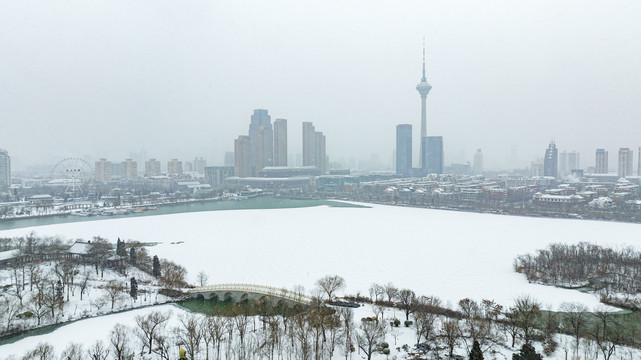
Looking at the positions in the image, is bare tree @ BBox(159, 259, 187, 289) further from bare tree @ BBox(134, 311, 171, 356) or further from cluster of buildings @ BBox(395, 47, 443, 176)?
cluster of buildings @ BBox(395, 47, 443, 176)

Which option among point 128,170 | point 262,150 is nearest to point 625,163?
point 262,150

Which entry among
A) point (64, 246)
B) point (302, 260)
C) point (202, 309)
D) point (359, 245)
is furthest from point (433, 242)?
point (64, 246)

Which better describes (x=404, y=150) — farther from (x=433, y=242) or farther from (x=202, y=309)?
(x=202, y=309)

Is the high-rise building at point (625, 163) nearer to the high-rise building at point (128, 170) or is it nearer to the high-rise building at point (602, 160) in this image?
the high-rise building at point (602, 160)

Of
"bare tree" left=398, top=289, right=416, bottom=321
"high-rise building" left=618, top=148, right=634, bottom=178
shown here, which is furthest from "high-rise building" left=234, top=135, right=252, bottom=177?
"bare tree" left=398, top=289, right=416, bottom=321

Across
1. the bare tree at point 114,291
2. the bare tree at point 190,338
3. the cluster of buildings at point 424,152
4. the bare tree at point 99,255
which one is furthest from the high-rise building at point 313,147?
the bare tree at point 190,338
